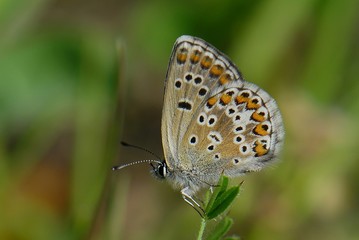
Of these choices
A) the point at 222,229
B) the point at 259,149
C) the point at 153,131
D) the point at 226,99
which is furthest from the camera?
the point at 153,131

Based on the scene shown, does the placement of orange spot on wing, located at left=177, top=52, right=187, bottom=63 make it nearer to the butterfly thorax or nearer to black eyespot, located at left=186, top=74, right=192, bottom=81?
black eyespot, located at left=186, top=74, right=192, bottom=81

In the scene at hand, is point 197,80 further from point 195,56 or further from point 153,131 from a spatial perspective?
point 153,131

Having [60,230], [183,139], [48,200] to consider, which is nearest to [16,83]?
[48,200]

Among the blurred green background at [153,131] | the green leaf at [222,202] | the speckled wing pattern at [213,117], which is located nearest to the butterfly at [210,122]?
the speckled wing pattern at [213,117]

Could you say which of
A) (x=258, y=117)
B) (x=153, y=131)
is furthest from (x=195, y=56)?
(x=153, y=131)

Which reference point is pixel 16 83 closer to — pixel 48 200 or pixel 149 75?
pixel 48 200

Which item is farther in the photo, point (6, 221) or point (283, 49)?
point (283, 49)

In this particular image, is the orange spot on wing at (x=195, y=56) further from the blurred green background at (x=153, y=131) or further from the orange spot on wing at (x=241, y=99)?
the blurred green background at (x=153, y=131)
